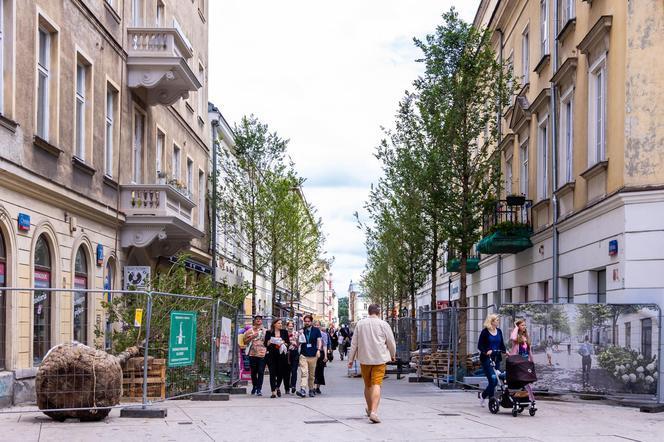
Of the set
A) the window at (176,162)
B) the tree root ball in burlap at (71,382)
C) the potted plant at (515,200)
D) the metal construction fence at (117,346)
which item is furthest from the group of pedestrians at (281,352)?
the window at (176,162)

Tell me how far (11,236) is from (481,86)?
13684 mm

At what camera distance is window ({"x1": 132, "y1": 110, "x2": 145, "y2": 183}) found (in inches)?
993

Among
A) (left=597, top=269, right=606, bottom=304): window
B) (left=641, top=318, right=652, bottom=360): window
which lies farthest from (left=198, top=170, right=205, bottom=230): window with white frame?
(left=641, top=318, right=652, bottom=360): window

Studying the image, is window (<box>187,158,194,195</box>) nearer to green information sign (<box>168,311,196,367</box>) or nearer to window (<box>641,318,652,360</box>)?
green information sign (<box>168,311,196,367</box>)

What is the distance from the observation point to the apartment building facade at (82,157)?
45.4 ft

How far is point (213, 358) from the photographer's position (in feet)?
56.5

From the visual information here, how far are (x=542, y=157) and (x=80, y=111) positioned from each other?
Result: 1174 centimetres

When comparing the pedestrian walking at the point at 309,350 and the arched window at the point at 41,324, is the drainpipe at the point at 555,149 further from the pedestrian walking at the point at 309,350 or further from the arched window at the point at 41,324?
the arched window at the point at 41,324

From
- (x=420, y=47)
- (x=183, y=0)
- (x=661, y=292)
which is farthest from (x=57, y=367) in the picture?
(x=183, y=0)

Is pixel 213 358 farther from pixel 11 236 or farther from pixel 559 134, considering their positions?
pixel 559 134

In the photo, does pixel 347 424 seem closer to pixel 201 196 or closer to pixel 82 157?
pixel 82 157

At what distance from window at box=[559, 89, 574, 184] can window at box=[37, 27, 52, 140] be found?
11260 mm

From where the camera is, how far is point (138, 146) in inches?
1004

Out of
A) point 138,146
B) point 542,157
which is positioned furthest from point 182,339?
point 542,157
